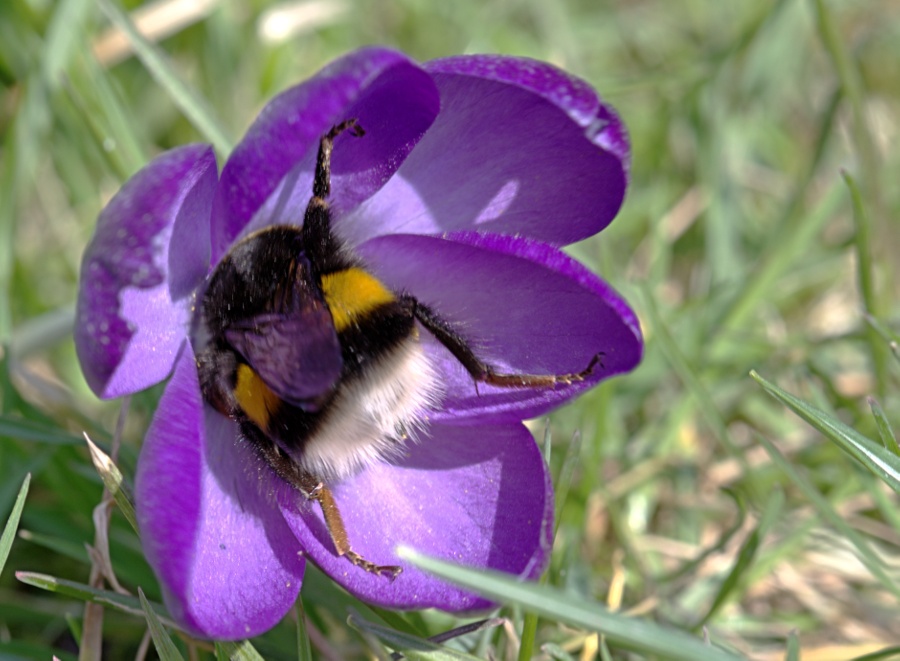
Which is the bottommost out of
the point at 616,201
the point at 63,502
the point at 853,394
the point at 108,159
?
the point at 853,394

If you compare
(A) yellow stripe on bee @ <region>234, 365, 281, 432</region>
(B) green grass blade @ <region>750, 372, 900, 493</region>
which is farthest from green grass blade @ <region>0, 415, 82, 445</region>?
(B) green grass blade @ <region>750, 372, 900, 493</region>

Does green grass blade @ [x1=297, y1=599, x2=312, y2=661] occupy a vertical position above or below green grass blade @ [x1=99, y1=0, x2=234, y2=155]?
below

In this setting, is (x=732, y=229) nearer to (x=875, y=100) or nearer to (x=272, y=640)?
(x=875, y=100)

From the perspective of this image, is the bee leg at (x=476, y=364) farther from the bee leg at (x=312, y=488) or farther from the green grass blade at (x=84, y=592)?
the green grass blade at (x=84, y=592)

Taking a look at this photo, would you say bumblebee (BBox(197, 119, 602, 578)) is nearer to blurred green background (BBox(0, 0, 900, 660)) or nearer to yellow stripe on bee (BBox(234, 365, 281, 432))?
yellow stripe on bee (BBox(234, 365, 281, 432))

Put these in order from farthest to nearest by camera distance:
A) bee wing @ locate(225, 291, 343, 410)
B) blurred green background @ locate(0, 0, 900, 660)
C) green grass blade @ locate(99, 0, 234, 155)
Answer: green grass blade @ locate(99, 0, 234, 155)
blurred green background @ locate(0, 0, 900, 660)
bee wing @ locate(225, 291, 343, 410)

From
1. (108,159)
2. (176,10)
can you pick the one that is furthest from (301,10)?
(108,159)

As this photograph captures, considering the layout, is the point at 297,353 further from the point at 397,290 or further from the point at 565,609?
the point at 565,609
